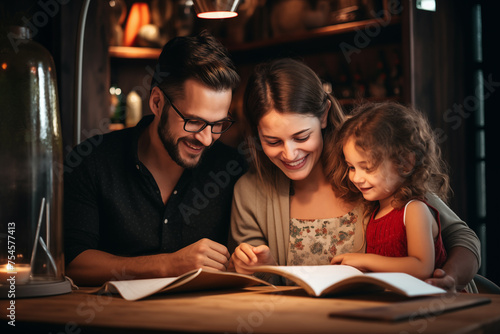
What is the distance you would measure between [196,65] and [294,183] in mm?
542

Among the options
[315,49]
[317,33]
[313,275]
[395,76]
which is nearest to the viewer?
[313,275]

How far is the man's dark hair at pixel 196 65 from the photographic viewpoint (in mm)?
1975

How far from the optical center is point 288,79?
1858mm

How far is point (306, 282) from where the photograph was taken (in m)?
1.19

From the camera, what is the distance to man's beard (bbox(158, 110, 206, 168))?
6.58 feet

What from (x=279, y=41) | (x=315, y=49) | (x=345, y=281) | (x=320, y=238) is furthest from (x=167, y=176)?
(x=315, y=49)

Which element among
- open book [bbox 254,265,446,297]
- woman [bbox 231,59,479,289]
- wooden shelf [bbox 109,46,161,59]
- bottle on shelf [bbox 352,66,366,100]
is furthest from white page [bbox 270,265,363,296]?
wooden shelf [bbox 109,46,161,59]

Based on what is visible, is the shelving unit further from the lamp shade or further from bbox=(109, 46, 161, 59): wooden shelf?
the lamp shade

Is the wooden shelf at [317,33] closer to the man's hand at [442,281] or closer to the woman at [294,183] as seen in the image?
the woman at [294,183]

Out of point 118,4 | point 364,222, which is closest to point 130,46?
point 118,4

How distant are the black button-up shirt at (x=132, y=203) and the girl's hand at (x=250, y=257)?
0.48 m

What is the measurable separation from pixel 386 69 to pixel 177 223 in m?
2.27

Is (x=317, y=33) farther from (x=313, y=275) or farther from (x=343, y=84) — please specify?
(x=313, y=275)

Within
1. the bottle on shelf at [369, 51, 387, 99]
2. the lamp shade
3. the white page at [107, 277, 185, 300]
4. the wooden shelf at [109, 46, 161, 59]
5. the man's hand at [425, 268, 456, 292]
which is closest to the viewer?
the white page at [107, 277, 185, 300]
